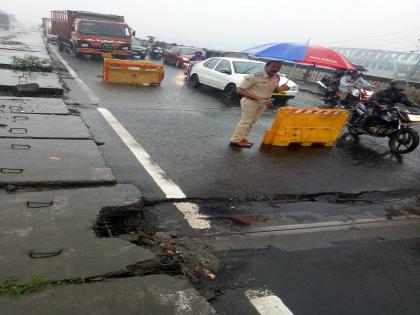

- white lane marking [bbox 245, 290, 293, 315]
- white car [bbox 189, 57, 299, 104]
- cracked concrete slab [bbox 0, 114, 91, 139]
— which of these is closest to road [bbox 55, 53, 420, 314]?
white lane marking [bbox 245, 290, 293, 315]

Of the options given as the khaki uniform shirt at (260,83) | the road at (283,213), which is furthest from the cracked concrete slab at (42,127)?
the khaki uniform shirt at (260,83)

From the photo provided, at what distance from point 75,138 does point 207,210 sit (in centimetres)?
313

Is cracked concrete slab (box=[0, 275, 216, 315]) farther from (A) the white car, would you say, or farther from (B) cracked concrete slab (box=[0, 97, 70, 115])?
(A) the white car

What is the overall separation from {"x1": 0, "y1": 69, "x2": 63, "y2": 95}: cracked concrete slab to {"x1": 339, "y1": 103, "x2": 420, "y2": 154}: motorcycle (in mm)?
8039

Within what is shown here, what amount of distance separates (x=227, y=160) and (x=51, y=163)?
3.04 meters

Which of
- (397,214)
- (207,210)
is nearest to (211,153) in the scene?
(207,210)

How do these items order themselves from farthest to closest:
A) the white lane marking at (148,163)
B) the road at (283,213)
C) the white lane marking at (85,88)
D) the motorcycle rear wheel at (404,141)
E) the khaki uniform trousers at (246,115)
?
1. the white lane marking at (85,88)
2. the motorcycle rear wheel at (404,141)
3. the khaki uniform trousers at (246,115)
4. the white lane marking at (148,163)
5. the road at (283,213)

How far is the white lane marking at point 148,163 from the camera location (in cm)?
521

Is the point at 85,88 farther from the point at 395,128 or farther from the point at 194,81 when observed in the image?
the point at 395,128

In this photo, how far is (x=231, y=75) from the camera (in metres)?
13.7

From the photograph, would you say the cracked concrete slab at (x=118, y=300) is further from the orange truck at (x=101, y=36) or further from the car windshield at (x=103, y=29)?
the car windshield at (x=103, y=29)

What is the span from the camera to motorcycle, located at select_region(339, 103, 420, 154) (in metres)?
8.33

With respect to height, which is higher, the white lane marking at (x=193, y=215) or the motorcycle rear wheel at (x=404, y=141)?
the motorcycle rear wheel at (x=404, y=141)

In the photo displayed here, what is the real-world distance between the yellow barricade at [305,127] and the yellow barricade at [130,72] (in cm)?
827
